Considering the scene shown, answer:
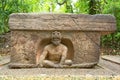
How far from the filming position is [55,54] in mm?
6480

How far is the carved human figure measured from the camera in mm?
6316

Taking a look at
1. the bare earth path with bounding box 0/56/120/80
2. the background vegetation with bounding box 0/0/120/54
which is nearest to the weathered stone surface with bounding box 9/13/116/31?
the bare earth path with bounding box 0/56/120/80

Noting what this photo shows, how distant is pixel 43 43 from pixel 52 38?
385mm

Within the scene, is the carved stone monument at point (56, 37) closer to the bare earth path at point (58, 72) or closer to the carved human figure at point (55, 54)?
the carved human figure at point (55, 54)

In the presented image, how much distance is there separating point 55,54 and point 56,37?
0.40 metres

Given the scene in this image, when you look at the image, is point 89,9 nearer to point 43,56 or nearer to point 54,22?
point 54,22

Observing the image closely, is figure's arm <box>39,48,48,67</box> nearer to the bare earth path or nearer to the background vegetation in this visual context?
the bare earth path

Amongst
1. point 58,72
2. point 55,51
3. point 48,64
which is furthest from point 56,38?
point 58,72

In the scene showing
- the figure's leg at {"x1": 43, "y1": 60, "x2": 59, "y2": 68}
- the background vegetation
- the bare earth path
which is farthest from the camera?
the background vegetation

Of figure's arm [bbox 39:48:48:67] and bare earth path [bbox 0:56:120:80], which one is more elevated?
figure's arm [bbox 39:48:48:67]

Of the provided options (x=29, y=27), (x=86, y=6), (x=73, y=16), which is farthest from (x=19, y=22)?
(x=86, y=6)

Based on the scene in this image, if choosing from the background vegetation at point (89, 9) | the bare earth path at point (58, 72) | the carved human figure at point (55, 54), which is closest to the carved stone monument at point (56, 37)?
the carved human figure at point (55, 54)

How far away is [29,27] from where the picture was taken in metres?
6.35

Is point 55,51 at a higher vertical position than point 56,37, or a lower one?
lower
